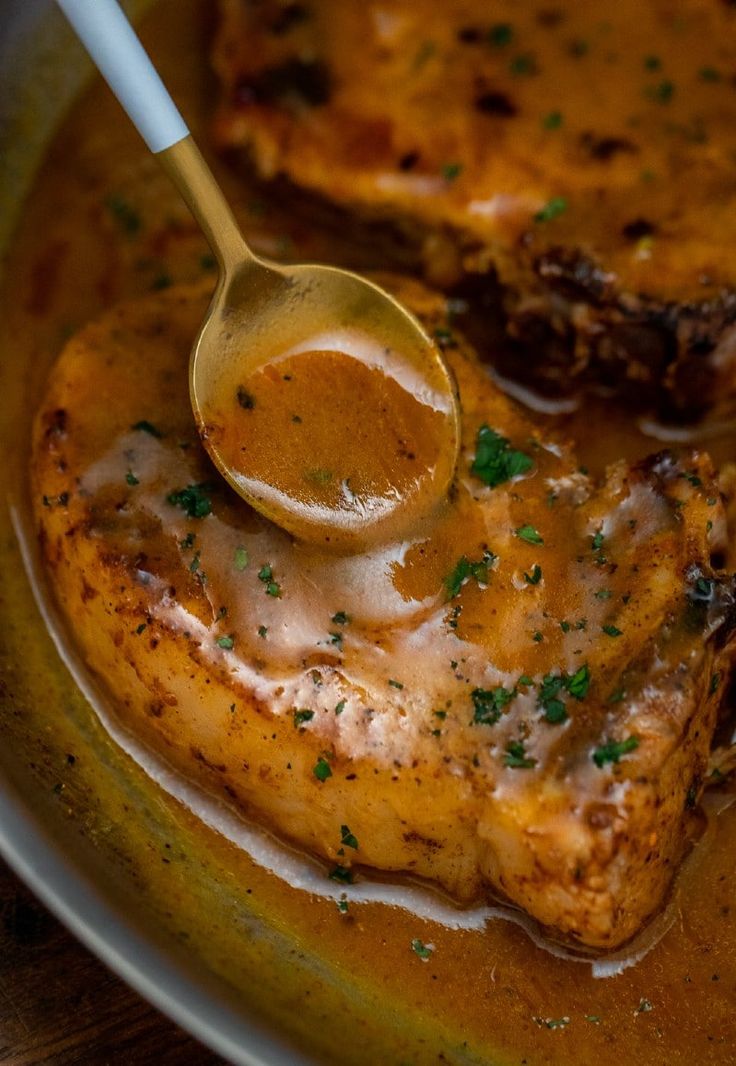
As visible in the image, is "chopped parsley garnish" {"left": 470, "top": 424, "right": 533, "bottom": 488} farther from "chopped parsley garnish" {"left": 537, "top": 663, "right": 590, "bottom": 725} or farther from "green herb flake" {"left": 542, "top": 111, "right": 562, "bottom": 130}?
"green herb flake" {"left": 542, "top": 111, "right": 562, "bottom": 130}

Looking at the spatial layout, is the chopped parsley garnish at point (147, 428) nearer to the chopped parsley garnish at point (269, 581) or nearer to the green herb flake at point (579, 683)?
the chopped parsley garnish at point (269, 581)

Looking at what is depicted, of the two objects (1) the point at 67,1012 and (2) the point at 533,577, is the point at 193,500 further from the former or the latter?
(1) the point at 67,1012

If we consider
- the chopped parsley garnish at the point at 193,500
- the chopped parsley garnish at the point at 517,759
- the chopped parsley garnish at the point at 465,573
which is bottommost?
the chopped parsley garnish at the point at 517,759

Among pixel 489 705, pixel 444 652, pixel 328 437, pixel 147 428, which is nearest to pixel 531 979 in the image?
pixel 489 705

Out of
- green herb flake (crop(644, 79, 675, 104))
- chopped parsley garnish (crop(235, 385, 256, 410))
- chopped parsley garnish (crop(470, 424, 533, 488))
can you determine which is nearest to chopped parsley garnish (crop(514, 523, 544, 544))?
chopped parsley garnish (crop(470, 424, 533, 488))

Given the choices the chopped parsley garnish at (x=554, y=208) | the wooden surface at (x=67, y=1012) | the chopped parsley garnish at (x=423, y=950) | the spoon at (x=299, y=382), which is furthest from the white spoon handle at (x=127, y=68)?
→ the chopped parsley garnish at (x=423, y=950)
